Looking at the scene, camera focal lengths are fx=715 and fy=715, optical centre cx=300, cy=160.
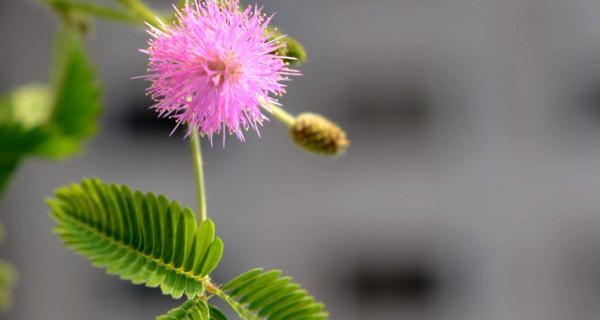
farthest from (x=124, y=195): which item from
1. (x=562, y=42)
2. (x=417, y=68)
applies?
(x=562, y=42)

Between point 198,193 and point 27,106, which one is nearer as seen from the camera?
point 198,193

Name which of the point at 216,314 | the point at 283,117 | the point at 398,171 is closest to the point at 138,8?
the point at 283,117

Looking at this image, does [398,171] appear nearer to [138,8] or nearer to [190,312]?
[138,8]

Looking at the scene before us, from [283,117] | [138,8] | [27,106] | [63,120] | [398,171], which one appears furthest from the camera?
[398,171]

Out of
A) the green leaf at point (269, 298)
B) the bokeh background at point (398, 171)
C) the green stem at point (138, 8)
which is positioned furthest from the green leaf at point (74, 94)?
the bokeh background at point (398, 171)

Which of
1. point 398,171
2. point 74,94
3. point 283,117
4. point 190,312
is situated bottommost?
point 190,312

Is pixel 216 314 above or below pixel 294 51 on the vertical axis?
below
